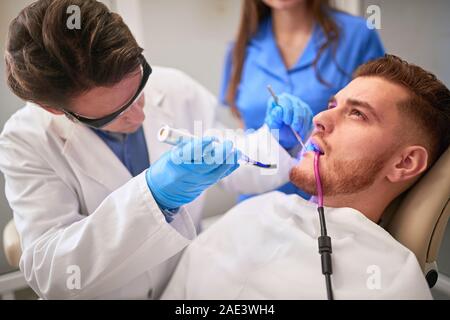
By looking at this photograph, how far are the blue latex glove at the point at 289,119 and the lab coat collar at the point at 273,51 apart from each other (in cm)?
31

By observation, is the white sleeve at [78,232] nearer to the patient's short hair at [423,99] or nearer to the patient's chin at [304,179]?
the patient's chin at [304,179]

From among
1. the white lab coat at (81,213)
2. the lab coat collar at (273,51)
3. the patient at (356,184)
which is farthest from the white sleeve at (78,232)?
the lab coat collar at (273,51)

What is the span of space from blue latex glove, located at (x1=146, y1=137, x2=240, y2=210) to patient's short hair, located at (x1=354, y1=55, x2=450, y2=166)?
1.52 feet

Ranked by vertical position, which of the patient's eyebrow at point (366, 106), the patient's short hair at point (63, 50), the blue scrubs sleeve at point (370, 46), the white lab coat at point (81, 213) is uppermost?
the patient's short hair at point (63, 50)

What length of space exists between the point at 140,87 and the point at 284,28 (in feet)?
2.70

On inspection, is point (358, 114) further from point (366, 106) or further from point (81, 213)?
point (81, 213)

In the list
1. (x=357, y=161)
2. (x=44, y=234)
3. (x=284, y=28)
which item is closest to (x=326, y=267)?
(x=357, y=161)

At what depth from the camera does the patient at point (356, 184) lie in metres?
0.95

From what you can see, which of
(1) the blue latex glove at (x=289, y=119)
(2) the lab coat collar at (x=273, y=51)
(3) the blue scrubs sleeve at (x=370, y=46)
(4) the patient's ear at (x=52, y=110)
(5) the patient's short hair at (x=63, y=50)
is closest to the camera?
(5) the patient's short hair at (x=63, y=50)

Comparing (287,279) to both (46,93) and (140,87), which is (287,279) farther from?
(46,93)

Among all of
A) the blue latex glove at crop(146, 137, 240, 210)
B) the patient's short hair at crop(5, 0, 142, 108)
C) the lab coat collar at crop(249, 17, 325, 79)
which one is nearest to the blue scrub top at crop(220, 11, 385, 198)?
the lab coat collar at crop(249, 17, 325, 79)

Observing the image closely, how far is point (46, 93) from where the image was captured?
31.9 inches

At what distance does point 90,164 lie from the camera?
0.97 m

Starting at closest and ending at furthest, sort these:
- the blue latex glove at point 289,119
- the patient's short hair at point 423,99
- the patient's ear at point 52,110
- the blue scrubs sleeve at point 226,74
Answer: the patient's ear at point 52,110
the patient's short hair at point 423,99
the blue latex glove at point 289,119
the blue scrubs sleeve at point 226,74
